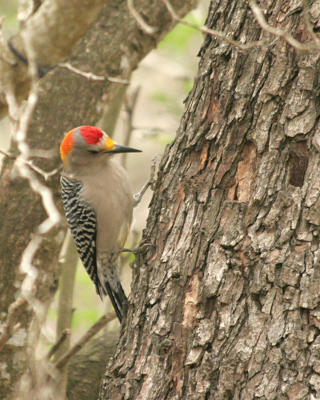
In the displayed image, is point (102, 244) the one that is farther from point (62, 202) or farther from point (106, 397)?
point (106, 397)

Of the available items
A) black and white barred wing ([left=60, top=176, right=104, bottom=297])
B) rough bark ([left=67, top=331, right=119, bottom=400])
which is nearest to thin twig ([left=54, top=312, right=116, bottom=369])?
rough bark ([left=67, top=331, right=119, bottom=400])

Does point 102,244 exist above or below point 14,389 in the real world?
above

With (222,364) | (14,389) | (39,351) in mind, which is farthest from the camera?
(39,351)

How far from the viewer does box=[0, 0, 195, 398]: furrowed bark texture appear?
4.98 meters

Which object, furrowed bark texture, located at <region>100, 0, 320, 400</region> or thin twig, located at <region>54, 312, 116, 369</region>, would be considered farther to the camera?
thin twig, located at <region>54, 312, 116, 369</region>

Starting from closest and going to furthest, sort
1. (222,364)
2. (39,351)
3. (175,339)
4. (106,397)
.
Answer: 1. (222,364)
2. (175,339)
3. (106,397)
4. (39,351)

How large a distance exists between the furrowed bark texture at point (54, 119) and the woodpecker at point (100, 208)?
11.2 inches

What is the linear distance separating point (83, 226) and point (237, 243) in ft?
8.88

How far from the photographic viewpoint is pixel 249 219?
3.19 m

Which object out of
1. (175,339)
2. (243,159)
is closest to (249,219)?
(243,159)

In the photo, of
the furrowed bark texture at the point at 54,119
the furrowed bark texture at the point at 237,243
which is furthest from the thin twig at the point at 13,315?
the furrowed bark texture at the point at 54,119

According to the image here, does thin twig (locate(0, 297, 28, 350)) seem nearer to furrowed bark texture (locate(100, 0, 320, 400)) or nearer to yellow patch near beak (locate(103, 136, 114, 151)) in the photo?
furrowed bark texture (locate(100, 0, 320, 400))

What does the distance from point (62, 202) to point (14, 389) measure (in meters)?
1.81

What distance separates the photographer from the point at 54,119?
5.25m
